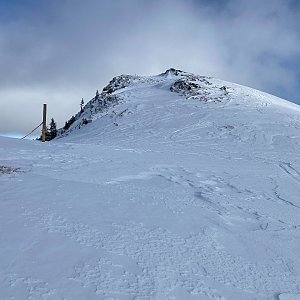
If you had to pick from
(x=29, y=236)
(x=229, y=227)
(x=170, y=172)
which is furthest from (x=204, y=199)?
(x=29, y=236)

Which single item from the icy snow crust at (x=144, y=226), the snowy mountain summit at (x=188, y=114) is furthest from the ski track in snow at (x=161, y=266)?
the snowy mountain summit at (x=188, y=114)

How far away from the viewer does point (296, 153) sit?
16719 mm

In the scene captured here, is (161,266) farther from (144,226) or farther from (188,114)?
(188,114)

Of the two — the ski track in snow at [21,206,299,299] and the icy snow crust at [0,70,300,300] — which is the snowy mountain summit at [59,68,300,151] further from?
the ski track in snow at [21,206,299,299]

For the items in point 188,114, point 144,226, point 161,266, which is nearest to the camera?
point 161,266

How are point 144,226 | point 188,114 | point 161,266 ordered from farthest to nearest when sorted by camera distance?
1. point 188,114
2. point 144,226
3. point 161,266

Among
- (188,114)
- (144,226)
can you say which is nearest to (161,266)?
(144,226)

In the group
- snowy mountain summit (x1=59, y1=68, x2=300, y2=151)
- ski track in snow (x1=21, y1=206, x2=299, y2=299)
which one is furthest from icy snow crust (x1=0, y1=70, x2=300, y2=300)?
snowy mountain summit (x1=59, y1=68, x2=300, y2=151)

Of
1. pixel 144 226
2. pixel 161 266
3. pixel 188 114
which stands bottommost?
pixel 161 266

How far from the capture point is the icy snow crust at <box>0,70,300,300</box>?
421 centimetres

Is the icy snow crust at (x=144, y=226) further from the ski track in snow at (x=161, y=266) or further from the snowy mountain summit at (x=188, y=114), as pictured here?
the snowy mountain summit at (x=188, y=114)

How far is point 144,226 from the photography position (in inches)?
227

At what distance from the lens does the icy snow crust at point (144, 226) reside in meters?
4.21

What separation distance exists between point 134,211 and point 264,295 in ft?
8.98
